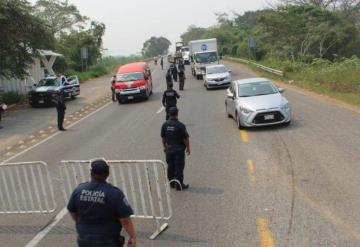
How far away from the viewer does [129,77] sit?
31.0m

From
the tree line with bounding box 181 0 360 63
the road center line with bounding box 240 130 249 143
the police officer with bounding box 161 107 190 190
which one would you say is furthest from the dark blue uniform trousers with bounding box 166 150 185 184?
the tree line with bounding box 181 0 360 63

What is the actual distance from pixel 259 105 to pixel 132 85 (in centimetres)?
1430

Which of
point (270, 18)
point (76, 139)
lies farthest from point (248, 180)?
point (270, 18)

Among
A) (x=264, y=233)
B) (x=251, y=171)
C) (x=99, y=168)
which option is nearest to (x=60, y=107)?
(x=251, y=171)

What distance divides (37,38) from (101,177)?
89.1ft

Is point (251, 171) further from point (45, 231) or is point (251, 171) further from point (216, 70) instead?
point (216, 70)

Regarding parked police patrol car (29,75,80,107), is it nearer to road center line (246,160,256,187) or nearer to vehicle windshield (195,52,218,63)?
vehicle windshield (195,52,218,63)

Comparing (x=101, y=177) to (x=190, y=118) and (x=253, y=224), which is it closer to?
(x=253, y=224)

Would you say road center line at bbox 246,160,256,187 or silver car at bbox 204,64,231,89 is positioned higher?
road center line at bbox 246,160,256,187

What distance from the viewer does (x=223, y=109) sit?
77.0 feet

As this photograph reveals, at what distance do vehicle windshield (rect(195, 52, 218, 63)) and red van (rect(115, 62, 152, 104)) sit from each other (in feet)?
38.0

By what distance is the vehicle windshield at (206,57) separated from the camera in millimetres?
42500

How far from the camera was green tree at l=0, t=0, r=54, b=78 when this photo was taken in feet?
96.3

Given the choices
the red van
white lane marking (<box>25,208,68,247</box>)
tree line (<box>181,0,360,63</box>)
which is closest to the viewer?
white lane marking (<box>25,208,68,247</box>)
